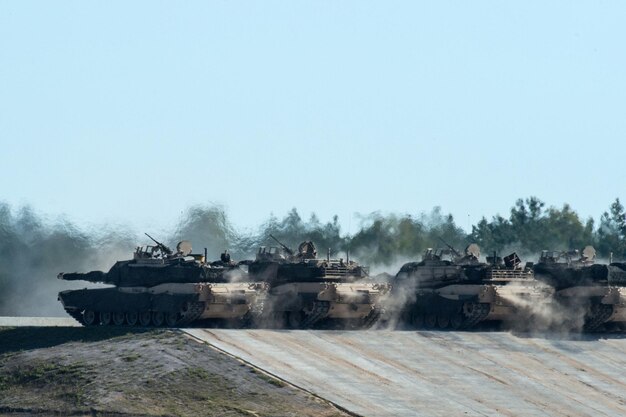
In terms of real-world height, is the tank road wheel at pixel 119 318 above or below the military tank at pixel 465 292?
below

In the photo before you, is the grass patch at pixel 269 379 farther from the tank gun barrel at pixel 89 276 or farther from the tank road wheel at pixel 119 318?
the tank gun barrel at pixel 89 276

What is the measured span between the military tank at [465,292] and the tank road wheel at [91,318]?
1366 centimetres

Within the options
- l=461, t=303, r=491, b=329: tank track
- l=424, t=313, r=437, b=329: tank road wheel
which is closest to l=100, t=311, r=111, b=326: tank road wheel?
l=424, t=313, r=437, b=329: tank road wheel

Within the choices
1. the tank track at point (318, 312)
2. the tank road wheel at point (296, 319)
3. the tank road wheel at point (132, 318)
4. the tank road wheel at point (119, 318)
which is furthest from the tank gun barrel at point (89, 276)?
the tank track at point (318, 312)

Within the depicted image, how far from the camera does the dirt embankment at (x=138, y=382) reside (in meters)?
48.0

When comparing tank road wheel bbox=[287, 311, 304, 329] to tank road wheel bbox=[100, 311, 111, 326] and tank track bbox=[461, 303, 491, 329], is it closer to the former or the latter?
tank road wheel bbox=[100, 311, 111, 326]

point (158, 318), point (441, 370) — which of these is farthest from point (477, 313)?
point (158, 318)

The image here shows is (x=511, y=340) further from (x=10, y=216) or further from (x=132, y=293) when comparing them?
(x=10, y=216)

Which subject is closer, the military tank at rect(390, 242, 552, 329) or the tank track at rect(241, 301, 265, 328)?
the tank track at rect(241, 301, 265, 328)

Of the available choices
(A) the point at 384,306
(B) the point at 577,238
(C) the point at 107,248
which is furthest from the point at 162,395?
(B) the point at 577,238

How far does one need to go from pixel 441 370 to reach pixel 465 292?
13.1 meters

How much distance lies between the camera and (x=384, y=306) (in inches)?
2643

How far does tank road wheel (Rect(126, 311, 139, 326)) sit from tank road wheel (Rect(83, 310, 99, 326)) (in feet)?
5.25

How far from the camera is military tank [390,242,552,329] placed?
6800 centimetres
